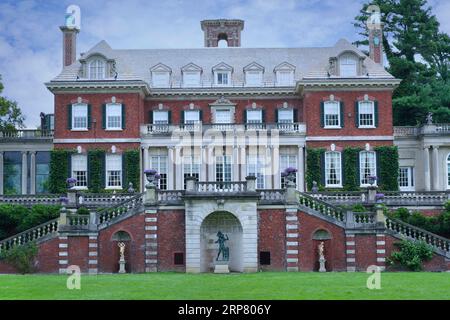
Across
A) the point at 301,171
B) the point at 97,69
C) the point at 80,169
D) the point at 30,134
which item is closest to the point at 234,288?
the point at 301,171

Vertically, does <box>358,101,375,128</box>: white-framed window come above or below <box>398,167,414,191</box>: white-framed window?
above

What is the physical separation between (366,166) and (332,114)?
3942mm

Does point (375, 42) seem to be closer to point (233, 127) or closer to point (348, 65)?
point (348, 65)

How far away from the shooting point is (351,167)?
51688mm

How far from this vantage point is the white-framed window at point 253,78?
55081 millimetres

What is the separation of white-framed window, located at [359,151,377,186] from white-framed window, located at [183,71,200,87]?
11.9m

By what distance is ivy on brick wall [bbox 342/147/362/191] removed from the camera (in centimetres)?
5150

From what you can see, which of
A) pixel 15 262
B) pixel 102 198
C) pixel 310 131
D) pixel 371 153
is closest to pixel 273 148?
pixel 310 131

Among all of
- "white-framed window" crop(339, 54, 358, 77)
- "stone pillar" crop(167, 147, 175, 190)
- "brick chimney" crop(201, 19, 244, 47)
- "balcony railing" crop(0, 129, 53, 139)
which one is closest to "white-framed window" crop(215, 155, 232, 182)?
"stone pillar" crop(167, 147, 175, 190)

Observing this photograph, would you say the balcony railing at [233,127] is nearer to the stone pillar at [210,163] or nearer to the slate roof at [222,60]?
the stone pillar at [210,163]

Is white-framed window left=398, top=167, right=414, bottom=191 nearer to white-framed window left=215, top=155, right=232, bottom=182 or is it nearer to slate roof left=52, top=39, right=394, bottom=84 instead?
slate roof left=52, top=39, right=394, bottom=84

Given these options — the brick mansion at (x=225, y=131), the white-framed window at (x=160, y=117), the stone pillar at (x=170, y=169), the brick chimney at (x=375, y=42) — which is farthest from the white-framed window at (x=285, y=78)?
the stone pillar at (x=170, y=169)

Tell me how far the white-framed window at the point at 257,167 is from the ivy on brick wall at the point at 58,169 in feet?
37.0

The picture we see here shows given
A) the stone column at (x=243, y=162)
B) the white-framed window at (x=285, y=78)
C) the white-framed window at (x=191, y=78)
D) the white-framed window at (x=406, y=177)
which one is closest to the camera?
the stone column at (x=243, y=162)
